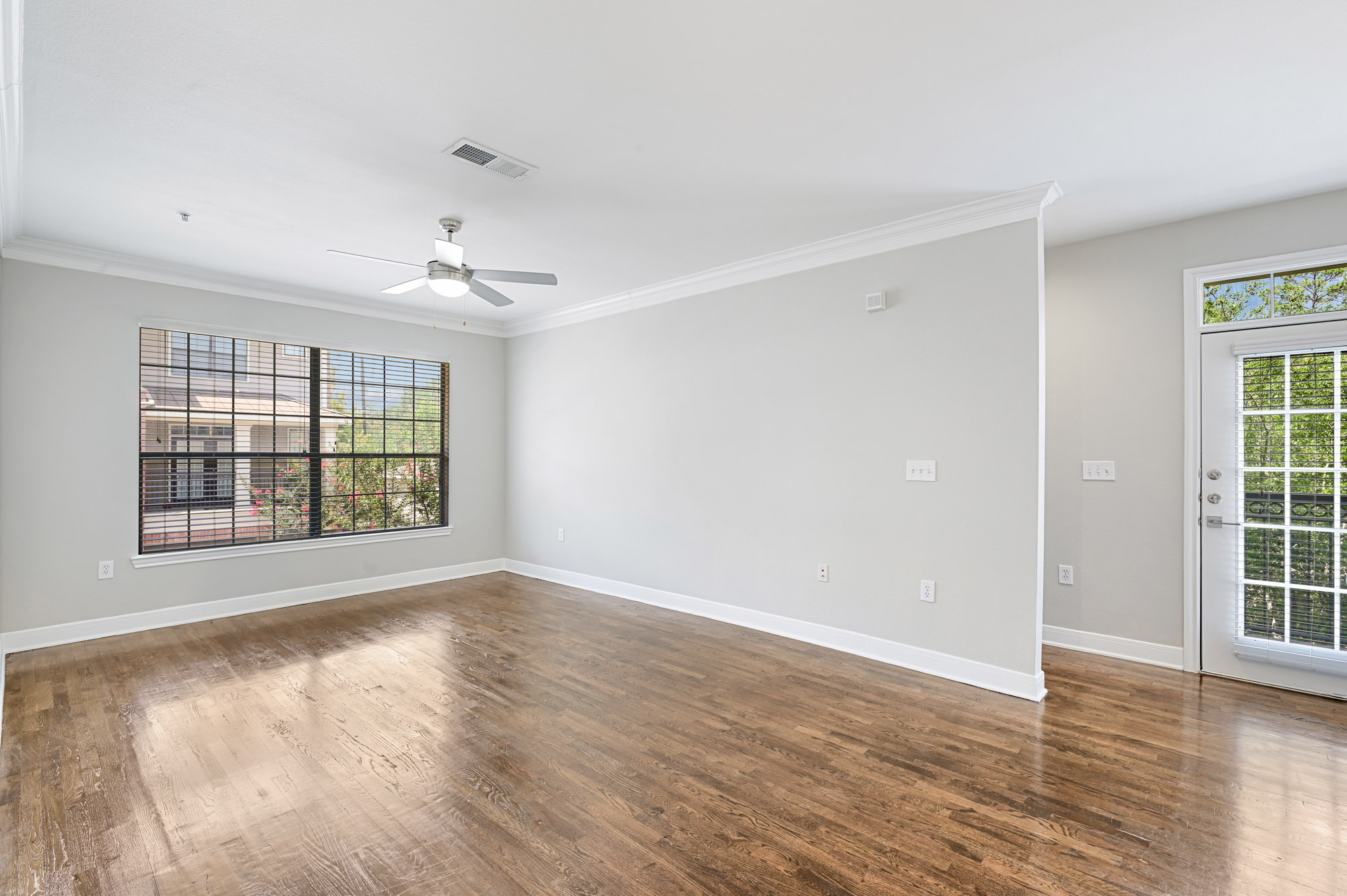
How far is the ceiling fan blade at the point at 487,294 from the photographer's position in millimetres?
3771

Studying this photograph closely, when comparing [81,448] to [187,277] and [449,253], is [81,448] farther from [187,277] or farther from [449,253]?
[449,253]

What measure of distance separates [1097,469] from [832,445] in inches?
66.4

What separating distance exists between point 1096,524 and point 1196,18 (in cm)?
293

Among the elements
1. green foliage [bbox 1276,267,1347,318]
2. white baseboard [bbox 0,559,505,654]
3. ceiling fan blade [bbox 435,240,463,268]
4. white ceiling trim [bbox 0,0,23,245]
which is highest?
white ceiling trim [bbox 0,0,23,245]

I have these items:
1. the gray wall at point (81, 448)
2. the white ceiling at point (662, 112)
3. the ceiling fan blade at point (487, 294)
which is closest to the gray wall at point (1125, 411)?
the white ceiling at point (662, 112)

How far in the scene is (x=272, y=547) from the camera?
512 cm

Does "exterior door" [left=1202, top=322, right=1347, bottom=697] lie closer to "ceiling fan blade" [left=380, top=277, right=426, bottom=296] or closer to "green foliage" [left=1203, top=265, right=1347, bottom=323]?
"green foliage" [left=1203, top=265, right=1347, bottom=323]

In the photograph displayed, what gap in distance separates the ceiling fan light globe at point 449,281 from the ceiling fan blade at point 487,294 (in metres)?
0.05

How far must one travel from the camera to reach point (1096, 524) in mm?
3951

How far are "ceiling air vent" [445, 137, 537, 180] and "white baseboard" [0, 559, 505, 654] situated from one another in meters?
4.14

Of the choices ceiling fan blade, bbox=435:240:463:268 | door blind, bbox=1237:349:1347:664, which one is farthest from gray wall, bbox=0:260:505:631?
door blind, bbox=1237:349:1347:664

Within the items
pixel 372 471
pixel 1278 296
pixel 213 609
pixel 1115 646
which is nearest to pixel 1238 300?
pixel 1278 296

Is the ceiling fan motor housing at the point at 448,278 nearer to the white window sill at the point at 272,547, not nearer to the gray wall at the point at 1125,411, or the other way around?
the white window sill at the point at 272,547

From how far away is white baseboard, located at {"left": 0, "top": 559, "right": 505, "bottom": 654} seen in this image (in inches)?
162
